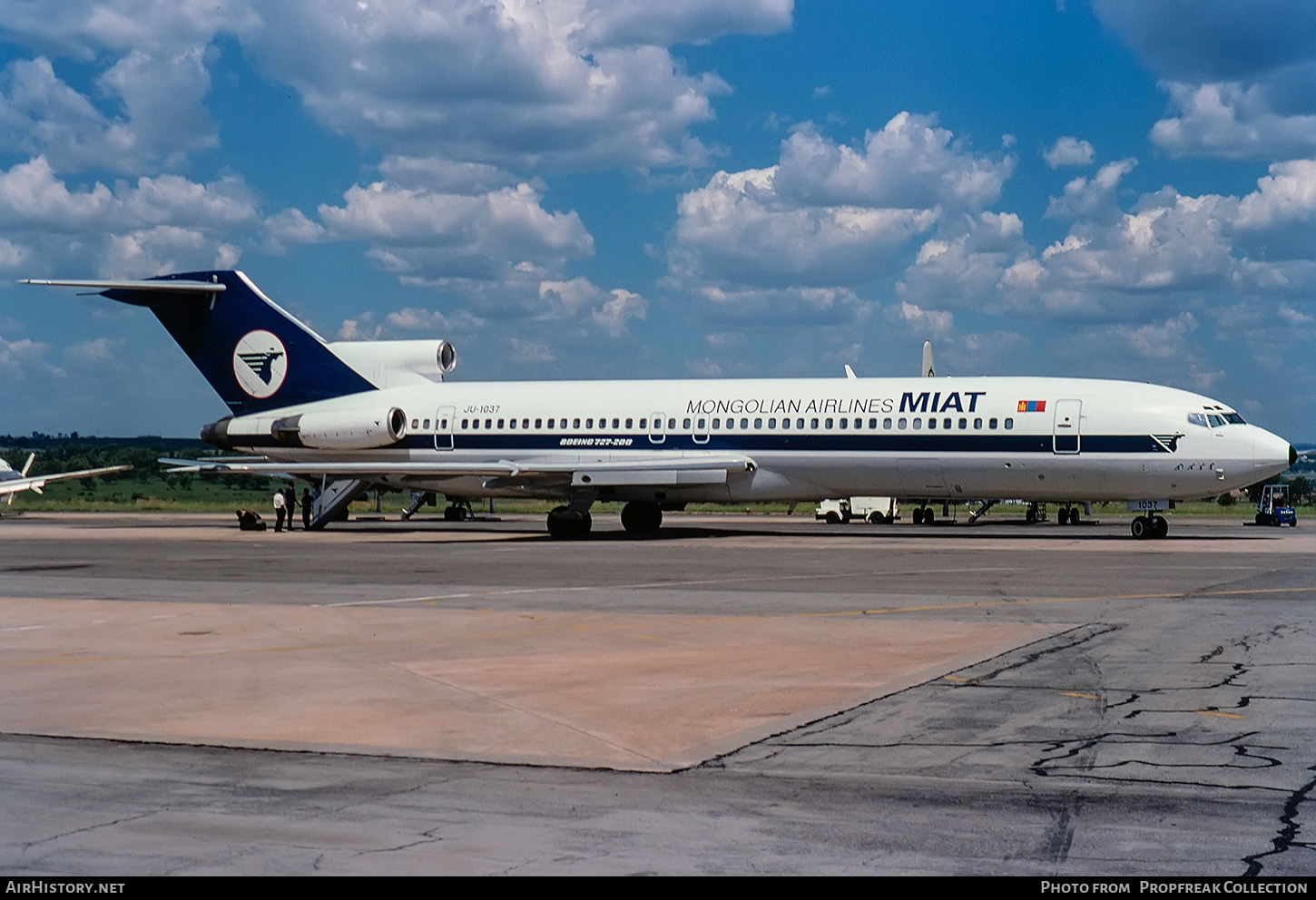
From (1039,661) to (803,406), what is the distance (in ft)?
79.4

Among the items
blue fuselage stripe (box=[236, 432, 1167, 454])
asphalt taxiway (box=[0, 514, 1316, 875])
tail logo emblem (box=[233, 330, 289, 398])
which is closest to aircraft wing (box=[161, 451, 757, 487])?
blue fuselage stripe (box=[236, 432, 1167, 454])

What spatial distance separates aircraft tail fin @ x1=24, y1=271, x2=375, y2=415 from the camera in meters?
46.2

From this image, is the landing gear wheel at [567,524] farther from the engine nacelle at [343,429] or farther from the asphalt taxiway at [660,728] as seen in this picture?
the asphalt taxiway at [660,728]

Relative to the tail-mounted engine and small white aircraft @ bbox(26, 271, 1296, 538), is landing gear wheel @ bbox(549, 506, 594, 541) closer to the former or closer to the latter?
small white aircraft @ bbox(26, 271, 1296, 538)

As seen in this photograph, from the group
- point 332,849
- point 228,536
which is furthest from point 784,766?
point 228,536

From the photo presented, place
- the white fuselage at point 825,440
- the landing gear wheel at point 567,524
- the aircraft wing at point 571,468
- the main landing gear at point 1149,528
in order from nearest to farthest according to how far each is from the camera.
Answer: the white fuselage at point 825,440
the aircraft wing at point 571,468
the main landing gear at point 1149,528
the landing gear wheel at point 567,524

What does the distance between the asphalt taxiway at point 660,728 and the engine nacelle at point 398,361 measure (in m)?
23.4

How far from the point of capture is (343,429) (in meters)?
43.8

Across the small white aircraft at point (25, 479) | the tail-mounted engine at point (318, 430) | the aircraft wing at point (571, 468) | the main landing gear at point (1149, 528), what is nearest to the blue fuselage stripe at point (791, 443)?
the aircraft wing at point (571, 468)

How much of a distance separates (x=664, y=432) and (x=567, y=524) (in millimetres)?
3846

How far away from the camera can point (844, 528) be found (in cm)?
4747

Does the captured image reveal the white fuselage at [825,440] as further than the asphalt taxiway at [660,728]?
Yes

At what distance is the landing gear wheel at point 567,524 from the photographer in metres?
39.0
